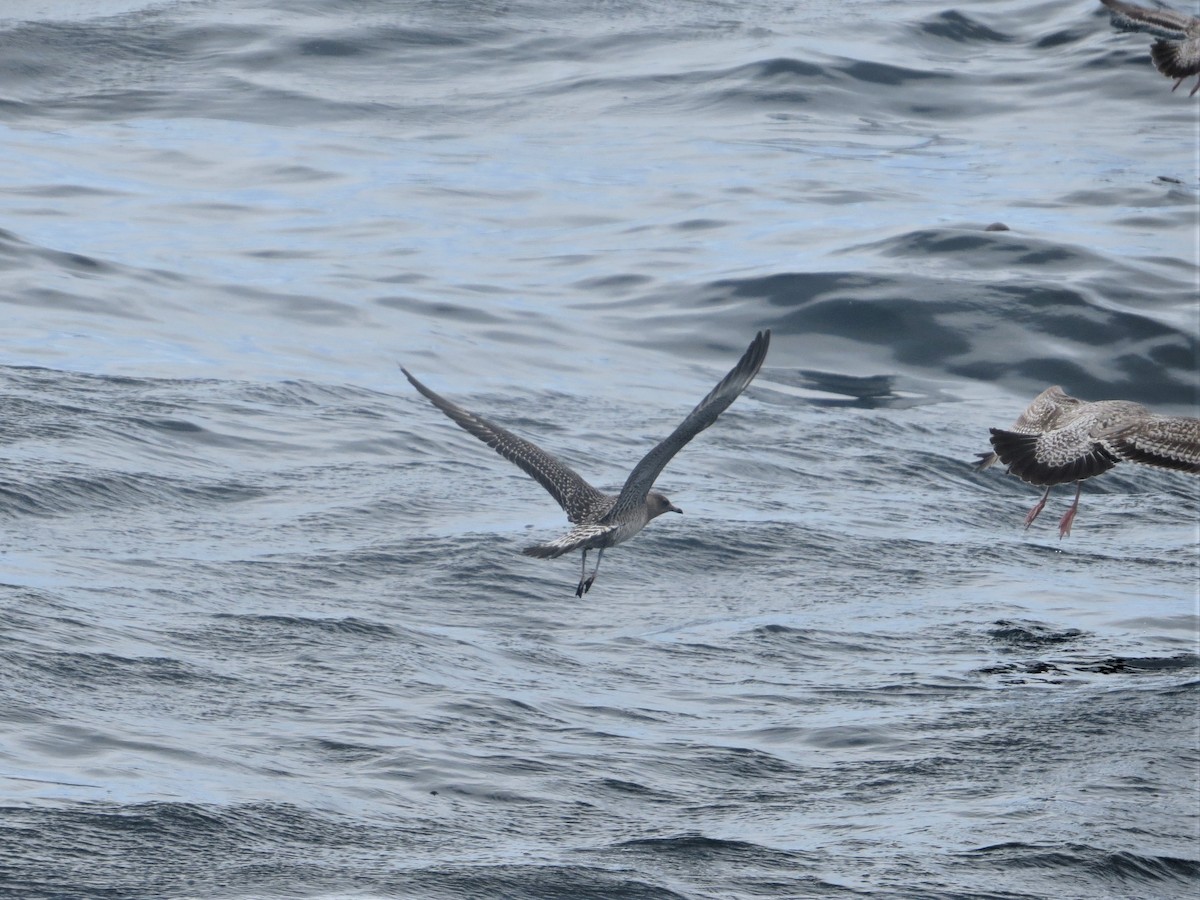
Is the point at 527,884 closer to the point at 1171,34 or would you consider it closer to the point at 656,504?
the point at 656,504

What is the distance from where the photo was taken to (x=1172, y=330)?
1534 centimetres

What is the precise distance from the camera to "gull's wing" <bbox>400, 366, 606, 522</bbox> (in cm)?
→ 831

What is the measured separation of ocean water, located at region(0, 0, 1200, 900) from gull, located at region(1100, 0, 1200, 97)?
220cm

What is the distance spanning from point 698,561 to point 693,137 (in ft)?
37.9

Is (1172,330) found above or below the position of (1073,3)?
below

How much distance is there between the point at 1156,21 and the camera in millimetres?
14266

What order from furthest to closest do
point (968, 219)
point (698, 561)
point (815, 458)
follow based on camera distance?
point (968, 219)
point (815, 458)
point (698, 561)

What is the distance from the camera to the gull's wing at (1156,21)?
14141 mm

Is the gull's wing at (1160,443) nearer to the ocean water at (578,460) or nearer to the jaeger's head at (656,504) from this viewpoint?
the ocean water at (578,460)

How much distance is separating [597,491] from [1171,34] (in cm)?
817

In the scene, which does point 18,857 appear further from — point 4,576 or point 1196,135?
point 1196,135

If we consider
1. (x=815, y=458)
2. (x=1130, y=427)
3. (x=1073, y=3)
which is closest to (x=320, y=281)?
(x=815, y=458)

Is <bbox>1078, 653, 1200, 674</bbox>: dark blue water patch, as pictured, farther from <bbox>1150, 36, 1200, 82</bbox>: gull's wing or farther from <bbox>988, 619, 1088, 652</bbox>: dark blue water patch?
<bbox>1150, 36, 1200, 82</bbox>: gull's wing

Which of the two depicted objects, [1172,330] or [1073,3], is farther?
[1073,3]
